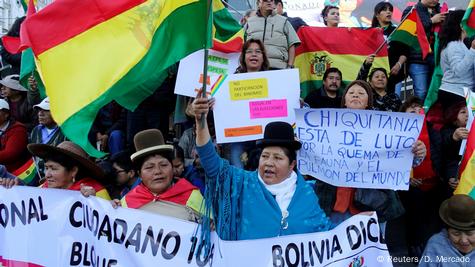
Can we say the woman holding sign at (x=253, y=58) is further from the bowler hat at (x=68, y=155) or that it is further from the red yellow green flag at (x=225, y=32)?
the bowler hat at (x=68, y=155)

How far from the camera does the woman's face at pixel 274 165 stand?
4887 mm

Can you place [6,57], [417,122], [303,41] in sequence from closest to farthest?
1. [417,122]
2. [303,41]
3. [6,57]

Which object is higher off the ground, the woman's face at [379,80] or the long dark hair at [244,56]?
the long dark hair at [244,56]

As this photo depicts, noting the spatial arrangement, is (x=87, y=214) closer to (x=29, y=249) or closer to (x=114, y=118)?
(x=29, y=249)

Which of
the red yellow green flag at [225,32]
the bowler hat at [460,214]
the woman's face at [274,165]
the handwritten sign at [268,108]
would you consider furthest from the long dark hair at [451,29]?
the woman's face at [274,165]

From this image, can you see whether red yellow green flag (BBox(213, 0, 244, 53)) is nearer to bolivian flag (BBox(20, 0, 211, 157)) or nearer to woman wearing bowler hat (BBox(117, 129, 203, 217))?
woman wearing bowler hat (BBox(117, 129, 203, 217))

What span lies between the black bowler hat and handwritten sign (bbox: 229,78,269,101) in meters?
1.85

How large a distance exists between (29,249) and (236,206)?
4.97 feet

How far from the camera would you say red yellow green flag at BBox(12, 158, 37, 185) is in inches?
310

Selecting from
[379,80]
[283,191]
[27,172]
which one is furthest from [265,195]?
[27,172]

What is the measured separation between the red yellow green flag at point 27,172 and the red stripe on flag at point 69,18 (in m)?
3.45

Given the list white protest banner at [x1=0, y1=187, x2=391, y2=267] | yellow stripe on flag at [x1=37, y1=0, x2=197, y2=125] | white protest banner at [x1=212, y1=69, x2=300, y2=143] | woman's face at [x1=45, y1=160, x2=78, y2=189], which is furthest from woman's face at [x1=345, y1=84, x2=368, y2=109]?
woman's face at [x1=45, y1=160, x2=78, y2=189]

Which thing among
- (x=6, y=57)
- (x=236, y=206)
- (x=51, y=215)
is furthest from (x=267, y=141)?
(x=6, y=57)

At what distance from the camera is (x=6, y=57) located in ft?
34.8
